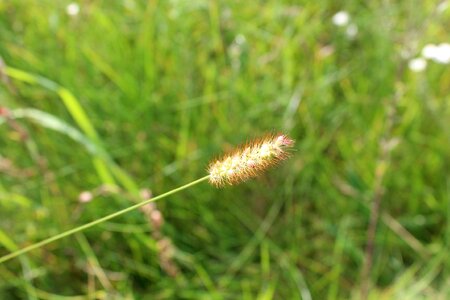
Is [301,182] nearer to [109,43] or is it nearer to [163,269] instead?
[163,269]

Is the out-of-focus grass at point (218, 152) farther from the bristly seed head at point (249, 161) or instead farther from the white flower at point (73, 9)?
the bristly seed head at point (249, 161)

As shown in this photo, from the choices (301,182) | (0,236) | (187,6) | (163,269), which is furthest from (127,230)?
(187,6)

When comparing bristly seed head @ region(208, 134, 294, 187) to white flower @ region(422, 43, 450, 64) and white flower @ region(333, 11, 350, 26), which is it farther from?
white flower @ region(333, 11, 350, 26)

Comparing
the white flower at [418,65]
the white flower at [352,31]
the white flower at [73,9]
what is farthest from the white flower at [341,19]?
the white flower at [73,9]

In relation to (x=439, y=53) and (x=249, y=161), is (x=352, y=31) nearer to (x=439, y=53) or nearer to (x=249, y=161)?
(x=439, y=53)

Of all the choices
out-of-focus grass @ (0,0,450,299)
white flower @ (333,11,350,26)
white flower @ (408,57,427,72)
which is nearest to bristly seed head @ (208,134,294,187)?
out-of-focus grass @ (0,0,450,299)
